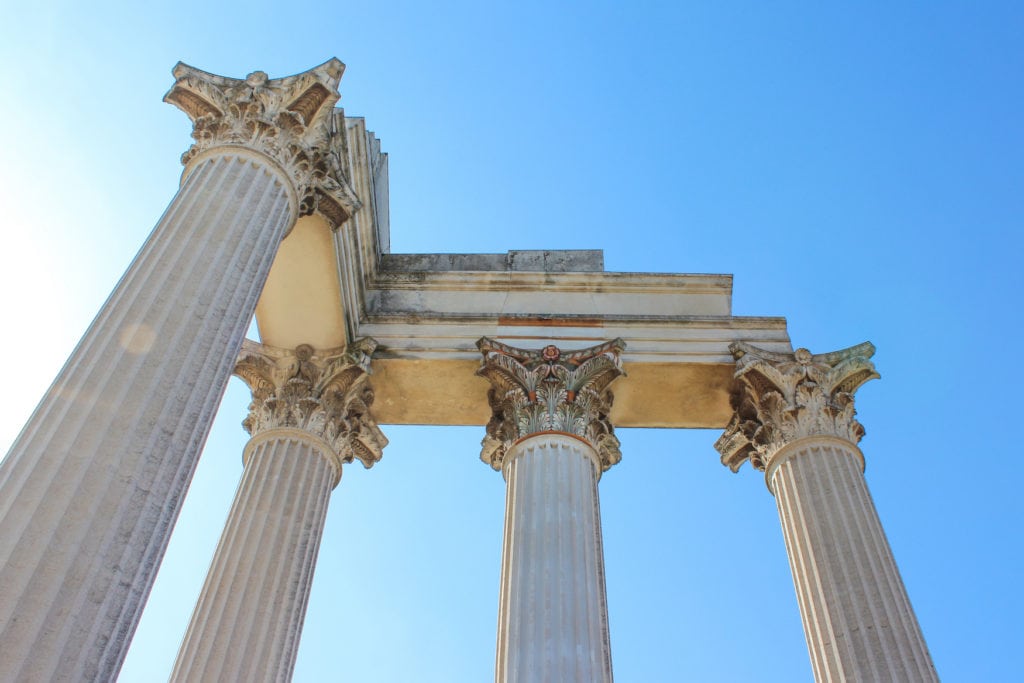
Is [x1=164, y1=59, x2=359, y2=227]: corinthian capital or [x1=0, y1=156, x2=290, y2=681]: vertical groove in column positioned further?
[x1=164, y1=59, x2=359, y2=227]: corinthian capital

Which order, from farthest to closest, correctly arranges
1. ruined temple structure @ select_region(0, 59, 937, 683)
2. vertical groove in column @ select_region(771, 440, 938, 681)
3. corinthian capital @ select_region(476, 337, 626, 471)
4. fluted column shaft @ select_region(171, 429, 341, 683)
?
1. corinthian capital @ select_region(476, 337, 626, 471)
2. fluted column shaft @ select_region(171, 429, 341, 683)
3. vertical groove in column @ select_region(771, 440, 938, 681)
4. ruined temple structure @ select_region(0, 59, 937, 683)

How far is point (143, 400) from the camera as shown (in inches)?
648

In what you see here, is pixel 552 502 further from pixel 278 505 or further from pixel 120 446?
pixel 120 446

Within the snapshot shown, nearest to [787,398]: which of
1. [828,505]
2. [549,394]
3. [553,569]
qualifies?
[828,505]

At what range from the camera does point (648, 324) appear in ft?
108

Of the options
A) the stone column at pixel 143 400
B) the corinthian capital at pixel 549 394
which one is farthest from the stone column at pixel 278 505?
the stone column at pixel 143 400

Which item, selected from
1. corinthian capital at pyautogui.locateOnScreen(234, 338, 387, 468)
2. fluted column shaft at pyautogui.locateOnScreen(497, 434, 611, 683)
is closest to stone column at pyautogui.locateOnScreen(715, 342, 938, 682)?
fluted column shaft at pyautogui.locateOnScreen(497, 434, 611, 683)

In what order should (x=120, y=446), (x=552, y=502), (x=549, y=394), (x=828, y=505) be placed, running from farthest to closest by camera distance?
(x=549, y=394) → (x=828, y=505) → (x=552, y=502) → (x=120, y=446)

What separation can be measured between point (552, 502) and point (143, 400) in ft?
38.7

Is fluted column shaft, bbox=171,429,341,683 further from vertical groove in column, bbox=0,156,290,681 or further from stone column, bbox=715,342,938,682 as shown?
stone column, bbox=715,342,938,682

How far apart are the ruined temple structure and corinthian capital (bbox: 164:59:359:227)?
0.06 m

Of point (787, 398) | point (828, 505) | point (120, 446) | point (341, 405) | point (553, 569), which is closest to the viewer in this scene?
point (120, 446)

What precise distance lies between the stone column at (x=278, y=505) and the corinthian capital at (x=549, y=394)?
14.1 ft

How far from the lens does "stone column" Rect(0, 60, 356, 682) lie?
13.5 metres
